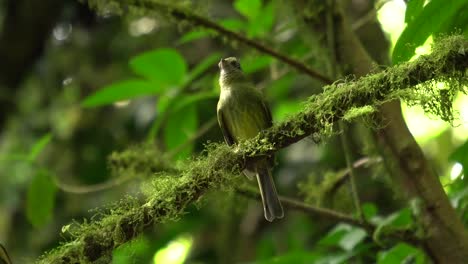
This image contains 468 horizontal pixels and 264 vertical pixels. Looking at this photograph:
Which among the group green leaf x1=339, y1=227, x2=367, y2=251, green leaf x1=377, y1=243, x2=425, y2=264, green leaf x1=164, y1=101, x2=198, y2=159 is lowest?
green leaf x1=377, y1=243, x2=425, y2=264

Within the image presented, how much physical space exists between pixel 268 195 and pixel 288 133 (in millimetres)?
928

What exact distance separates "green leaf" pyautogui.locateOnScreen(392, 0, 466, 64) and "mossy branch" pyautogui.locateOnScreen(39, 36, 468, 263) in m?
0.11

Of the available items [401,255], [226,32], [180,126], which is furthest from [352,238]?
[180,126]

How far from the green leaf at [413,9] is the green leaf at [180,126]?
1.35 metres

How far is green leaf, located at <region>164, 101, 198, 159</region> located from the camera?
117 inches

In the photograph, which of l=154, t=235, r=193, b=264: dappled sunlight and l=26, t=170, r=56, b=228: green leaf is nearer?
l=26, t=170, r=56, b=228: green leaf

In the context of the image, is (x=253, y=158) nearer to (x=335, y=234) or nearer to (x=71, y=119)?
(x=335, y=234)

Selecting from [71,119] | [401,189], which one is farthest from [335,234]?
[71,119]

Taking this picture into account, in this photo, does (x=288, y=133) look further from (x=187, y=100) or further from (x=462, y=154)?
(x=187, y=100)

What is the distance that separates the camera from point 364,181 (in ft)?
13.3

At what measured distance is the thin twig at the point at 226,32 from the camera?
2453 millimetres

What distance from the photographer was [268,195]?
2.68 m

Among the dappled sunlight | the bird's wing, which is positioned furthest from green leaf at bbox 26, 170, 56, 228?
the dappled sunlight

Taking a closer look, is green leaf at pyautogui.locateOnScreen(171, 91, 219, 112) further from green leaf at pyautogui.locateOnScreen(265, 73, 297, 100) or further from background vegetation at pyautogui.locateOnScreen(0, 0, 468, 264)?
green leaf at pyautogui.locateOnScreen(265, 73, 297, 100)
